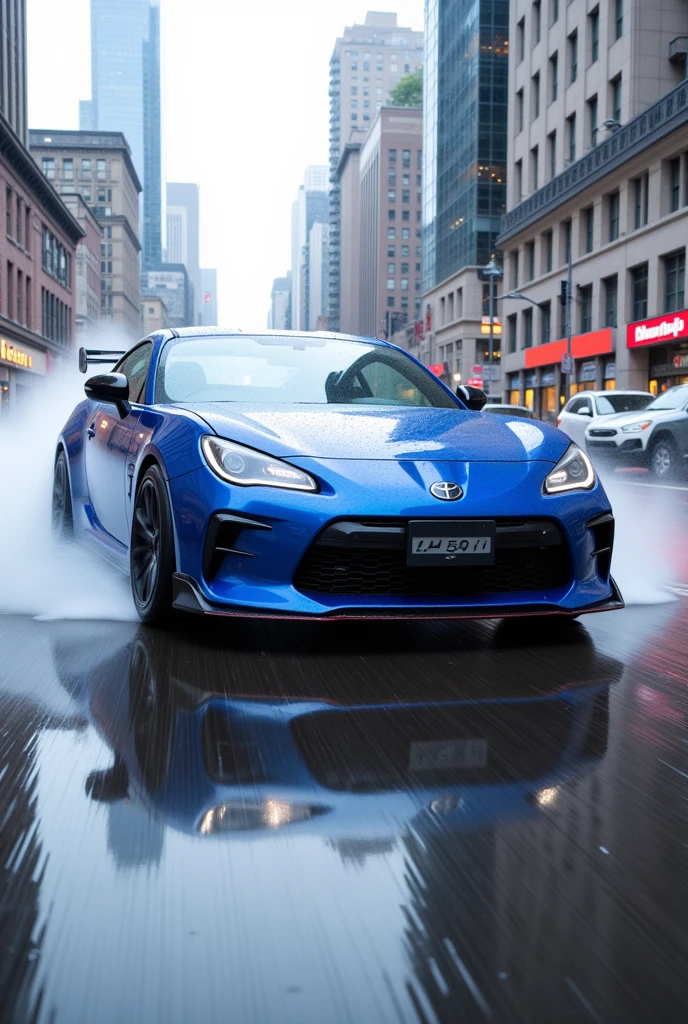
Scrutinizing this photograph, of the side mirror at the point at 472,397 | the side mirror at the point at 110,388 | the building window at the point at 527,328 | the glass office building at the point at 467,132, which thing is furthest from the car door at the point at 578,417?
the glass office building at the point at 467,132

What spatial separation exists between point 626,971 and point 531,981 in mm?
157

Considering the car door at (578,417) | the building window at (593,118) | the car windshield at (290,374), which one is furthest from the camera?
the building window at (593,118)

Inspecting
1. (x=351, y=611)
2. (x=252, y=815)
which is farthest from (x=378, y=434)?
(x=252, y=815)

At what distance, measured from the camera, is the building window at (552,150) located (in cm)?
4638

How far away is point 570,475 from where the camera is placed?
4.18m

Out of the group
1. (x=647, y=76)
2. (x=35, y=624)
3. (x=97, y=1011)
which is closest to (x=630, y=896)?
(x=97, y=1011)

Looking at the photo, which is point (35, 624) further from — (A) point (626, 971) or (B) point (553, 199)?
(B) point (553, 199)

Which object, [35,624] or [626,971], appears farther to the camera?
[35,624]

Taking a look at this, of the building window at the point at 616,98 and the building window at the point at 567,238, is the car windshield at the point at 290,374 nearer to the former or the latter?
the building window at the point at 616,98

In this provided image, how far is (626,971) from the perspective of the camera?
1.66 meters

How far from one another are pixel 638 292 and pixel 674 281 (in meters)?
3.21

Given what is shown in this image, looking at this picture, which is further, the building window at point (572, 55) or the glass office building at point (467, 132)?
the glass office building at point (467, 132)

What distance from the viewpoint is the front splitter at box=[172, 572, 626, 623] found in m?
3.76

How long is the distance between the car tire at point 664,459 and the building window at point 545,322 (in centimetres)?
3146
